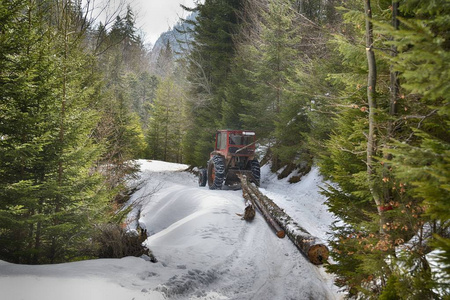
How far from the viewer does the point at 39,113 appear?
19.0 ft

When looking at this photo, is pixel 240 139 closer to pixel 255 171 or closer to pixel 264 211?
pixel 255 171

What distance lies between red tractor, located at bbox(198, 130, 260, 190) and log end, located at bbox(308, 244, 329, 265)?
7519 millimetres

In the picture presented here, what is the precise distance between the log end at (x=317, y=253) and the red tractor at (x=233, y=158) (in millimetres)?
7519

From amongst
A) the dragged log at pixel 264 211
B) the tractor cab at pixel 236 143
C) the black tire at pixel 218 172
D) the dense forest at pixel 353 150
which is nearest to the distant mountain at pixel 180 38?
the tractor cab at pixel 236 143

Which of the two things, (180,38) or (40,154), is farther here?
(180,38)

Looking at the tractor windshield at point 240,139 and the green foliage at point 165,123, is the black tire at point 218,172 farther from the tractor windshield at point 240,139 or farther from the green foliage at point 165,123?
the green foliage at point 165,123

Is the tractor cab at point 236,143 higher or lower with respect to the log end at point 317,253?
higher

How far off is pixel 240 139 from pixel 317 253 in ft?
28.2

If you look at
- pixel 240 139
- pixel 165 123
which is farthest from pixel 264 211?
pixel 165 123

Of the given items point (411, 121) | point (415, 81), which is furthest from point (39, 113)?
point (411, 121)

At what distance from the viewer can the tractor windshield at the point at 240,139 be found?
45.3 feet

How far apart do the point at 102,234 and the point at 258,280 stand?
Answer: 3313mm

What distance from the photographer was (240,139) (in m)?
14.0

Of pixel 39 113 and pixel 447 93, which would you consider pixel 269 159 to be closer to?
pixel 39 113
